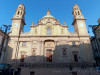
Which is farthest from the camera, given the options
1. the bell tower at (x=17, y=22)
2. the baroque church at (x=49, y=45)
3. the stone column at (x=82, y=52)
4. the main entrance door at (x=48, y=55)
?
the bell tower at (x=17, y=22)

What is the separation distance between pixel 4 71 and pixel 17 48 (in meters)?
12.8

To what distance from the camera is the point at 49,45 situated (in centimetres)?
2358

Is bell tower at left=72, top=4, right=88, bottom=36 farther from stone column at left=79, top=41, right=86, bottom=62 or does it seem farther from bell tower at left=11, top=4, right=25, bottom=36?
bell tower at left=11, top=4, right=25, bottom=36

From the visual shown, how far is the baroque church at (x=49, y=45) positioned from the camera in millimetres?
21297

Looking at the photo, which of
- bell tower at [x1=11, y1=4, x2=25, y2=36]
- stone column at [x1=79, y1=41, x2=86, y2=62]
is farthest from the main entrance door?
bell tower at [x1=11, y1=4, x2=25, y2=36]

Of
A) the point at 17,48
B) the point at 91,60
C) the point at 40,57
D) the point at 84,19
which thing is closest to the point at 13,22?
the point at 17,48

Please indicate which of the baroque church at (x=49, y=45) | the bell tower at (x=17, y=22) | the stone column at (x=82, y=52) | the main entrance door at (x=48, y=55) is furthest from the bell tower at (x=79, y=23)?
the bell tower at (x=17, y=22)

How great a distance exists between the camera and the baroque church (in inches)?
838

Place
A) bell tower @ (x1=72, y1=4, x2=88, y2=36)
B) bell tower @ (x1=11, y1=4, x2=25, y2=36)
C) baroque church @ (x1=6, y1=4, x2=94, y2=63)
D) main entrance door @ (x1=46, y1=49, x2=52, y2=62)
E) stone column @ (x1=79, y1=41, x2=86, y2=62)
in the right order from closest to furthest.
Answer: stone column @ (x1=79, y1=41, x2=86, y2=62)
baroque church @ (x1=6, y1=4, x2=94, y2=63)
main entrance door @ (x1=46, y1=49, x2=52, y2=62)
bell tower @ (x1=11, y1=4, x2=25, y2=36)
bell tower @ (x1=72, y1=4, x2=88, y2=36)

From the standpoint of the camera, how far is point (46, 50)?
23156mm

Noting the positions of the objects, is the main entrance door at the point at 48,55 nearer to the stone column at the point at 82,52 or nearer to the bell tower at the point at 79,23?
the stone column at the point at 82,52

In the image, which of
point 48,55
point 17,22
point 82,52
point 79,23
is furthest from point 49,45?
point 17,22

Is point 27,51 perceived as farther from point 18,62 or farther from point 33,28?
point 33,28

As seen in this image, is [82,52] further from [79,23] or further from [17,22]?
[17,22]
